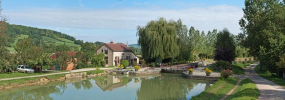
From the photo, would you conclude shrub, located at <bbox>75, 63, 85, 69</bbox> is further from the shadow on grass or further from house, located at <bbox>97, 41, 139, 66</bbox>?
the shadow on grass

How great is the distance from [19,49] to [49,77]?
6.56 meters

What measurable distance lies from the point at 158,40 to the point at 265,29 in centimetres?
1823

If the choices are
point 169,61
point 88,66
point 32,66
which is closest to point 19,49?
point 32,66

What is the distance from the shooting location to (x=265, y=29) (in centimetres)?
2305

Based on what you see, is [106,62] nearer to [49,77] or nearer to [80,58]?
[80,58]

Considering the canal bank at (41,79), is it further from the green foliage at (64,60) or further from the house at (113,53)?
the house at (113,53)

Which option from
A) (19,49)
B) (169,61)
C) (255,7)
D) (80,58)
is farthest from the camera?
(169,61)

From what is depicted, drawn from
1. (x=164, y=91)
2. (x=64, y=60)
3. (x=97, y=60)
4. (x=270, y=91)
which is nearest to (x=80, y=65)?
(x=97, y=60)

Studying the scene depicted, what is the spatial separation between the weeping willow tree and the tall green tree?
11795 millimetres

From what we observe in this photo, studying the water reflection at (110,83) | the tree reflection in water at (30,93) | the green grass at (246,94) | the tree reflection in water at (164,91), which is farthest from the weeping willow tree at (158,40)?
the green grass at (246,94)

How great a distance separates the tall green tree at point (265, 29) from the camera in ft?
68.4

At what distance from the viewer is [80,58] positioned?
117 feet

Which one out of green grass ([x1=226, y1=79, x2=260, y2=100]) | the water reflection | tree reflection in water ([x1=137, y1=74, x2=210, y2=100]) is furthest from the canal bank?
green grass ([x1=226, y1=79, x2=260, y2=100])

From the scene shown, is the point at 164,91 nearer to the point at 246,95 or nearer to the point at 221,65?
the point at 246,95
